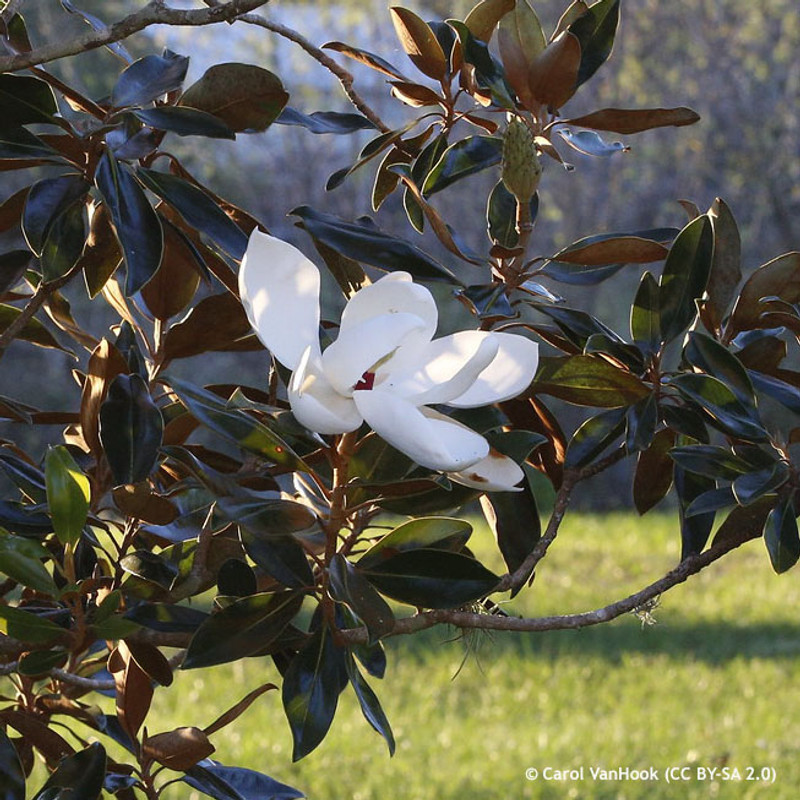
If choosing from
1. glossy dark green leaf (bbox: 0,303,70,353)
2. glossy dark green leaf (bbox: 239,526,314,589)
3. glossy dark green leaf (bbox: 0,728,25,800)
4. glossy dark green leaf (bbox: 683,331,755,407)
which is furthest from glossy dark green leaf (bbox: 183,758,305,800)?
glossy dark green leaf (bbox: 683,331,755,407)

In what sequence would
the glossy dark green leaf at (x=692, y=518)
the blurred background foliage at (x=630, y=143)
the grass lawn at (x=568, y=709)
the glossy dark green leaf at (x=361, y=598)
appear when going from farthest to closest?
the blurred background foliage at (x=630, y=143)
the grass lawn at (x=568, y=709)
the glossy dark green leaf at (x=692, y=518)
the glossy dark green leaf at (x=361, y=598)

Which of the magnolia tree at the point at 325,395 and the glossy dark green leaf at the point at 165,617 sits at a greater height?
the magnolia tree at the point at 325,395

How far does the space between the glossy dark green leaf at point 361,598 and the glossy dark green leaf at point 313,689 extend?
70 mm

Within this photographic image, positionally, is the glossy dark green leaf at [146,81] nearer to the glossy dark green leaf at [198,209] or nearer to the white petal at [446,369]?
the glossy dark green leaf at [198,209]

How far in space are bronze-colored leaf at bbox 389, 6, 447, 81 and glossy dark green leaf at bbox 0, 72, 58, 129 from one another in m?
0.28

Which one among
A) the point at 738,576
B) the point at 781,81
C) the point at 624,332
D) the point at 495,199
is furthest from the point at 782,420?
the point at 495,199

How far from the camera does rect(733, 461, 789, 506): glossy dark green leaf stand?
718 mm

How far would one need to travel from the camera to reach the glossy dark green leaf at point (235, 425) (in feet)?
2.02

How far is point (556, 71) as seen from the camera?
0.83m

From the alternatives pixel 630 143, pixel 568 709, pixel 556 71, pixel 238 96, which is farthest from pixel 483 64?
pixel 630 143

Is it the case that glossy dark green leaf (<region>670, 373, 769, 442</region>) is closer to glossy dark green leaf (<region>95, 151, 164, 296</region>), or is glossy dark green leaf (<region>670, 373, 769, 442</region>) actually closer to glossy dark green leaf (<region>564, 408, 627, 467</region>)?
glossy dark green leaf (<region>564, 408, 627, 467</region>)

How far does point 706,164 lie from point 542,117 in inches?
293

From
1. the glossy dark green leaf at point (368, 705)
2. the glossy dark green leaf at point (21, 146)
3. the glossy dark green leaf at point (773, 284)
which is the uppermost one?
the glossy dark green leaf at point (21, 146)

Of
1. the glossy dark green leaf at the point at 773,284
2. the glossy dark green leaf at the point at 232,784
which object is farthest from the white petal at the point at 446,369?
the glossy dark green leaf at the point at 232,784
